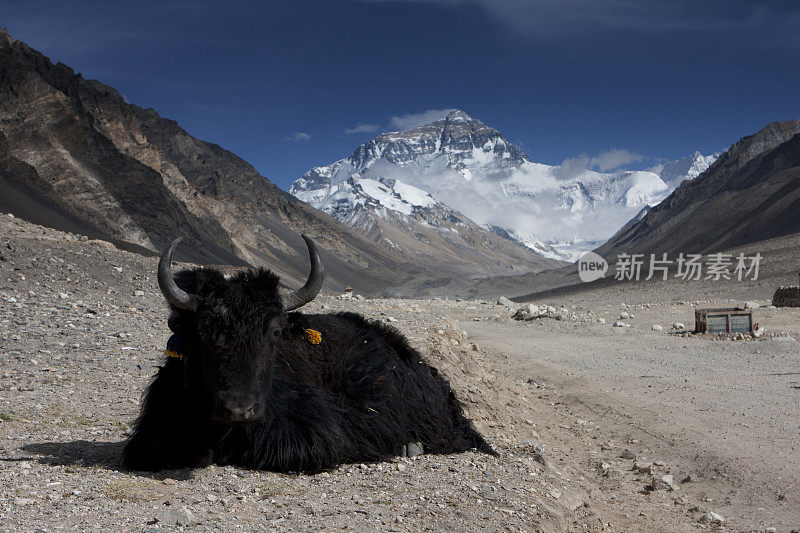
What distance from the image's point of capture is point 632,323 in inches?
1131

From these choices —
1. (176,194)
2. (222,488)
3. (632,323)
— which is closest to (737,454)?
(222,488)

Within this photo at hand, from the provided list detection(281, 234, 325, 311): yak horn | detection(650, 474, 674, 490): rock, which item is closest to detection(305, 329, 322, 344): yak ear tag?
detection(281, 234, 325, 311): yak horn

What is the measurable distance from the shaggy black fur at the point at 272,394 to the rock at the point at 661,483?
7.32ft

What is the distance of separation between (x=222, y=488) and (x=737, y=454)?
6606 millimetres

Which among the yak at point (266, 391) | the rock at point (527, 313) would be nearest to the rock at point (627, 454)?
the yak at point (266, 391)

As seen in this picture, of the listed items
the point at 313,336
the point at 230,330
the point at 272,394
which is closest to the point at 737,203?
the point at 313,336

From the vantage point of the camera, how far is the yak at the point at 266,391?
16.4 feet

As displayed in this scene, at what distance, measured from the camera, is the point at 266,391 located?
5.35 m

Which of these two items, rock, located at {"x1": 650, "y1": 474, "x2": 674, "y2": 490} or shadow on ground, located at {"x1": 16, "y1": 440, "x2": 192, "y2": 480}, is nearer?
shadow on ground, located at {"x1": 16, "y1": 440, "x2": 192, "y2": 480}

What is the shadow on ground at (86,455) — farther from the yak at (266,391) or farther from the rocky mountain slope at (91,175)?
the rocky mountain slope at (91,175)

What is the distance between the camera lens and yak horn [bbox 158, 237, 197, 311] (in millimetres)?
4977

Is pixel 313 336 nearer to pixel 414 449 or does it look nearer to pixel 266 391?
pixel 266 391

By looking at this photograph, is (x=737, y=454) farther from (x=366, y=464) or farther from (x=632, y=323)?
(x=632, y=323)

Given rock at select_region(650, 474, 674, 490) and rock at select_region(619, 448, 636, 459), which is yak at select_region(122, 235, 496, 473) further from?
rock at select_region(619, 448, 636, 459)
